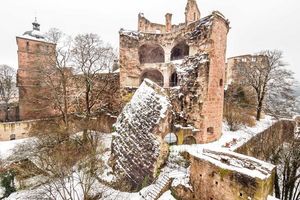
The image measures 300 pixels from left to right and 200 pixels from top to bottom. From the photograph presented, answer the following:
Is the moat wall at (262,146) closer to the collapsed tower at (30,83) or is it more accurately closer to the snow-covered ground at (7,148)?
the snow-covered ground at (7,148)

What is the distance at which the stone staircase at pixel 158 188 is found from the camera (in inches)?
439

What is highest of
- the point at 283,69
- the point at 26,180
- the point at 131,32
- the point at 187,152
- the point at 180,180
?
the point at 131,32

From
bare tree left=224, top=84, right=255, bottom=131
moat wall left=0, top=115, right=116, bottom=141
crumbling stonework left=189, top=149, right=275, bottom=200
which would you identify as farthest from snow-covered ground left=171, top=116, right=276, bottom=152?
moat wall left=0, top=115, right=116, bottom=141

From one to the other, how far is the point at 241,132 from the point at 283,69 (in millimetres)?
9664

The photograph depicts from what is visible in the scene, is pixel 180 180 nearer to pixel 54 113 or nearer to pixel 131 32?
pixel 131 32

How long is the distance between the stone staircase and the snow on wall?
75 cm

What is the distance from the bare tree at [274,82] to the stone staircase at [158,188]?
15.3 metres

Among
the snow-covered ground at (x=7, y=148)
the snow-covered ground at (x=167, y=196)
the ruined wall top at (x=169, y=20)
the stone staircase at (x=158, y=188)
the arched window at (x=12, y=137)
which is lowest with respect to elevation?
the snow-covered ground at (x=167, y=196)

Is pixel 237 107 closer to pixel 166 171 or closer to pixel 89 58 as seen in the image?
pixel 166 171

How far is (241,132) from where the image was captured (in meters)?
18.4

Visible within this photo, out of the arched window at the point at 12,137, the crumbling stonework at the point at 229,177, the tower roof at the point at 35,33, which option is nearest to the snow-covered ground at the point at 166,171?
the arched window at the point at 12,137

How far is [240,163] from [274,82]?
54.4 feet

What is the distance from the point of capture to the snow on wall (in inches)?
496

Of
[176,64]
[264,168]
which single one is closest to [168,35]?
[176,64]
